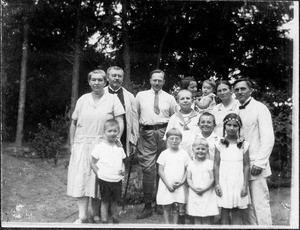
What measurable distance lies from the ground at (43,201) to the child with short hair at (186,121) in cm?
103

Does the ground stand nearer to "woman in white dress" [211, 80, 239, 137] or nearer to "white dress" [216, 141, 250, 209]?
"white dress" [216, 141, 250, 209]

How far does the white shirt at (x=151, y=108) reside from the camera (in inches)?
188

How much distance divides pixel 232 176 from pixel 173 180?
2.01 feet

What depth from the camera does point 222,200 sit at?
3.63 m

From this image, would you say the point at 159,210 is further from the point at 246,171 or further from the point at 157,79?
the point at 157,79

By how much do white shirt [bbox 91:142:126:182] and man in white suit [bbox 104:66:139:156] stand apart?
1.93 feet

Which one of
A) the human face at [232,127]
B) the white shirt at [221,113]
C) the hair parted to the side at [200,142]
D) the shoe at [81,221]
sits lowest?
the shoe at [81,221]

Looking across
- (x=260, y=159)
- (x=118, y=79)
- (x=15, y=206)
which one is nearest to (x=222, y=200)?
(x=260, y=159)

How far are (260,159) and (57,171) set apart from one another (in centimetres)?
505

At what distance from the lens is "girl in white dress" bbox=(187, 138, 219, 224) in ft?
12.1

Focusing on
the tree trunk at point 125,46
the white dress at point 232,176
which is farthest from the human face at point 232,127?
the tree trunk at point 125,46

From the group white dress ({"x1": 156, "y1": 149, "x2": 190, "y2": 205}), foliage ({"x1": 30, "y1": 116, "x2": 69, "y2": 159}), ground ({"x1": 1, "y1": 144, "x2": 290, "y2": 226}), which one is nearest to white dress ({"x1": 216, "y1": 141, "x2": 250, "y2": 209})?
white dress ({"x1": 156, "y1": 149, "x2": 190, "y2": 205})

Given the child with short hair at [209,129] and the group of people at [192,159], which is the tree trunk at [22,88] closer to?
the group of people at [192,159]

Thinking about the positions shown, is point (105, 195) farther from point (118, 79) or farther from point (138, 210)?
point (118, 79)
